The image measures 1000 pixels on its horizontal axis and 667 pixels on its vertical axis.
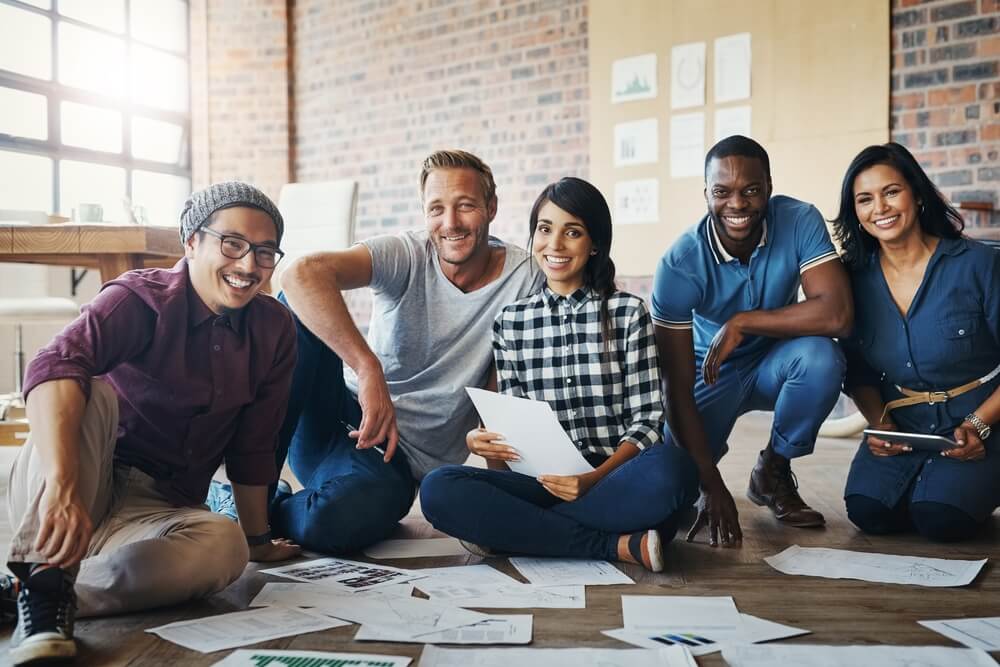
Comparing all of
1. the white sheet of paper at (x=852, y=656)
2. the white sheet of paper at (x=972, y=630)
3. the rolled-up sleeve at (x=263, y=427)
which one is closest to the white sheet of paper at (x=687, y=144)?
the rolled-up sleeve at (x=263, y=427)

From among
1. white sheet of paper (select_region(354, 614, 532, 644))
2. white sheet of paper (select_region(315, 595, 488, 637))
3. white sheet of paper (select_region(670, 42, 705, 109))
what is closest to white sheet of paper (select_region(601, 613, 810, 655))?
white sheet of paper (select_region(354, 614, 532, 644))

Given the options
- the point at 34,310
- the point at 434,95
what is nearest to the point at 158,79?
the point at 434,95

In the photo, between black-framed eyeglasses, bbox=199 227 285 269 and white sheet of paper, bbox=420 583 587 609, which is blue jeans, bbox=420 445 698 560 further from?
black-framed eyeglasses, bbox=199 227 285 269

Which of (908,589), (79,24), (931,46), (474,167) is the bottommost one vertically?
(908,589)

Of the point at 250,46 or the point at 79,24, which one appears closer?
the point at 79,24

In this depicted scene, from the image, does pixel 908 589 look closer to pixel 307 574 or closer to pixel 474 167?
pixel 307 574

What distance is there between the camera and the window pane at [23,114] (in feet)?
17.6

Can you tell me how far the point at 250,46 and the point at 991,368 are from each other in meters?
5.43

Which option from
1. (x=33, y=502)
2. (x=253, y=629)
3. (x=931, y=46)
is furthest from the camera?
(x=931, y=46)

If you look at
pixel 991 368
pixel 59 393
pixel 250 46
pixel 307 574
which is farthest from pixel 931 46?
pixel 250 46

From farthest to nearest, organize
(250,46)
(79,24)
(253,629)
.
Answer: (250,46), (79,24), (253,629)

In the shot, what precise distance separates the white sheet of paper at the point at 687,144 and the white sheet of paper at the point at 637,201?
0.46 feet

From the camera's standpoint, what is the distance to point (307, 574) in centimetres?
185

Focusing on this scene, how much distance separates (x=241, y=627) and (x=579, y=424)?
33.1 inches
